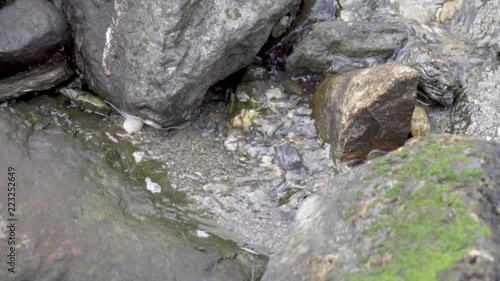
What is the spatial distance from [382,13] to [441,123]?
129cm

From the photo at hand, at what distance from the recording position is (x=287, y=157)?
404cm

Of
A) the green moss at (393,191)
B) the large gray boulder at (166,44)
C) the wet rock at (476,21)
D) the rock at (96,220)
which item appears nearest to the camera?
the green moss at (393,191)

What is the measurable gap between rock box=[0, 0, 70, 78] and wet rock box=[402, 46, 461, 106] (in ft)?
9.94

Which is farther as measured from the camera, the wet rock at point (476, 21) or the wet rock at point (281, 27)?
the wet rock at point (281, 27)

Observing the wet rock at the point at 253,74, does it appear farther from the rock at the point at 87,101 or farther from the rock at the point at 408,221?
the rock at the point at 408,221

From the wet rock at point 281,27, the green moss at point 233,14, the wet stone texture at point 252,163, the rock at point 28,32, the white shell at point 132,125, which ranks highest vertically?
the green moss at point 233,14

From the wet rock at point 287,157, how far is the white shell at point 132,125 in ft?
3.85

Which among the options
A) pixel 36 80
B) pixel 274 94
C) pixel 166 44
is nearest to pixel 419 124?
pixel 274 94

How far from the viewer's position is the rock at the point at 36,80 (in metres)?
4.12

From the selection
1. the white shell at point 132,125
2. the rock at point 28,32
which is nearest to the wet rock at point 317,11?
the white shell at point 132,125

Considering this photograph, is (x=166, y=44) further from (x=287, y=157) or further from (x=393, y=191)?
(x=393, y=191)

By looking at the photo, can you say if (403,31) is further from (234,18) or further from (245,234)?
(245,234)

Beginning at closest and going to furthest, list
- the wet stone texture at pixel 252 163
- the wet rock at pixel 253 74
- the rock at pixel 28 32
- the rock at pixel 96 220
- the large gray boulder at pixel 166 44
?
the rock at pixel 96 220
the wet stone texture at pixel 252 163
the large gray boulder at pixel 166 44
the rock at pixel 28 32
the wet rock at pixel 253 74

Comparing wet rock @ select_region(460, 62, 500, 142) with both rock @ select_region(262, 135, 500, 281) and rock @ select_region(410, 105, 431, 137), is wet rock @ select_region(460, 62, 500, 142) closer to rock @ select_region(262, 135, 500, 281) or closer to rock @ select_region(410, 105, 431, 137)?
rock @ select_region(410, 105, 431, 137)
